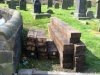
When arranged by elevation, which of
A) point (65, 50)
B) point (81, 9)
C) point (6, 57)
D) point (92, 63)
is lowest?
point (92, 63)

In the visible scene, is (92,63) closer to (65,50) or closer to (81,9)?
(65,50)

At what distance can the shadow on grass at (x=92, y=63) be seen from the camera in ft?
18.1

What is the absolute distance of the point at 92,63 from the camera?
5941 millimetres

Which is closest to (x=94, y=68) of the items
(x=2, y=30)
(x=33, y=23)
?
(x=2, y=30)

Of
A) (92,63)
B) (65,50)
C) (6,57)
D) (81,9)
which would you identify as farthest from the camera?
(81,9)

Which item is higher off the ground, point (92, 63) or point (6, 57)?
point (6, 57)

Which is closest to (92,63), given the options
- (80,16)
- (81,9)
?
(80,16)

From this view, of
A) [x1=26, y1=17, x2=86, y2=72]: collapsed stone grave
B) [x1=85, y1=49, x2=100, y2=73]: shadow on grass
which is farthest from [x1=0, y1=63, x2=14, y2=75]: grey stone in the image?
[x1=85, y1=49, x2=100, y2=73]: shadow on grass

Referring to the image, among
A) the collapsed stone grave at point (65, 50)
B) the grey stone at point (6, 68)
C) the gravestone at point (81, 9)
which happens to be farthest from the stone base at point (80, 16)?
the grey stone at point (6, 68)

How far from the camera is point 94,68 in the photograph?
5.63m

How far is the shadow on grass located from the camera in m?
5.50

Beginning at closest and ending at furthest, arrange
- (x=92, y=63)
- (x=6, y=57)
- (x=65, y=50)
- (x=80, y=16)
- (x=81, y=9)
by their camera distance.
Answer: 1. (x=6, y=57)
2. (x=65, y=50)
3. (x=92, y=63)
4. (x=80, y=16)
5. (x=81, y=9)

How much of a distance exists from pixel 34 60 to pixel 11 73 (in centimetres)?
209

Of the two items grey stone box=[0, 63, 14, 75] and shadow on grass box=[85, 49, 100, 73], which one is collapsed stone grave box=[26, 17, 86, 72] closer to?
shadow on grass box=[85, 49, 100, 73]
